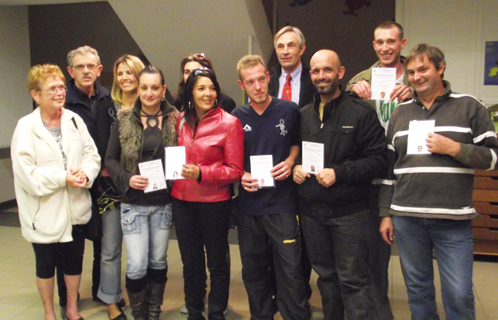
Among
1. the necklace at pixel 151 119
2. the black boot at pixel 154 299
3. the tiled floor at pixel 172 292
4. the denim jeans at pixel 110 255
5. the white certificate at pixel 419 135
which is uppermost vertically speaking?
the necklace at pixel 151 119

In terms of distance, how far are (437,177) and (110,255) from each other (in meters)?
2.05

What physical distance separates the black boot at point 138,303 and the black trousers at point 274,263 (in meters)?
0.67

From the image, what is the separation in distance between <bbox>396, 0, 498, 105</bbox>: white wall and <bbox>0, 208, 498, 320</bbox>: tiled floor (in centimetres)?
189

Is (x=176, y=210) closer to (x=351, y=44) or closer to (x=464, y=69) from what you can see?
(x=464, y=69)

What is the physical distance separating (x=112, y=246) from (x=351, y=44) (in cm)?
609

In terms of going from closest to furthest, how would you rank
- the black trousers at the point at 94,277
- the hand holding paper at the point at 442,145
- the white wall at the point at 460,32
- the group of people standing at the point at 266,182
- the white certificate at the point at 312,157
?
1. the hand holding paper at the point at 442,145
2. the group of people standing at the point at 266,182
3. the white certificate at the point at 312,157
4. the black trousers at the point at 94,277
5. the white wall at the point at 460,32

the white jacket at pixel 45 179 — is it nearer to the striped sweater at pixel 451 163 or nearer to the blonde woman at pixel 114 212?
the blonde woman at pixel 114 212

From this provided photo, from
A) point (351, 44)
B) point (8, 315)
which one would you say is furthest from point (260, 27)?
point (8, 315)

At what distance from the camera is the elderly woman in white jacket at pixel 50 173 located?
2447 millimetres

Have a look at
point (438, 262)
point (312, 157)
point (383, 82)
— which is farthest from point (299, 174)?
point (438, 262)

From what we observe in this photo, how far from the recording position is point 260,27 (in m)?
5.07

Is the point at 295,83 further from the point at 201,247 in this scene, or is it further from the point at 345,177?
the point at 201,247

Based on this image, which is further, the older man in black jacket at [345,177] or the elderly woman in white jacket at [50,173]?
the elderly woman in white jacket at [50,173]

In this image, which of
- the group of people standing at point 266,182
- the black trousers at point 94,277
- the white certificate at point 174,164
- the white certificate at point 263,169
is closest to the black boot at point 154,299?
the group of people standing at point 266,182
